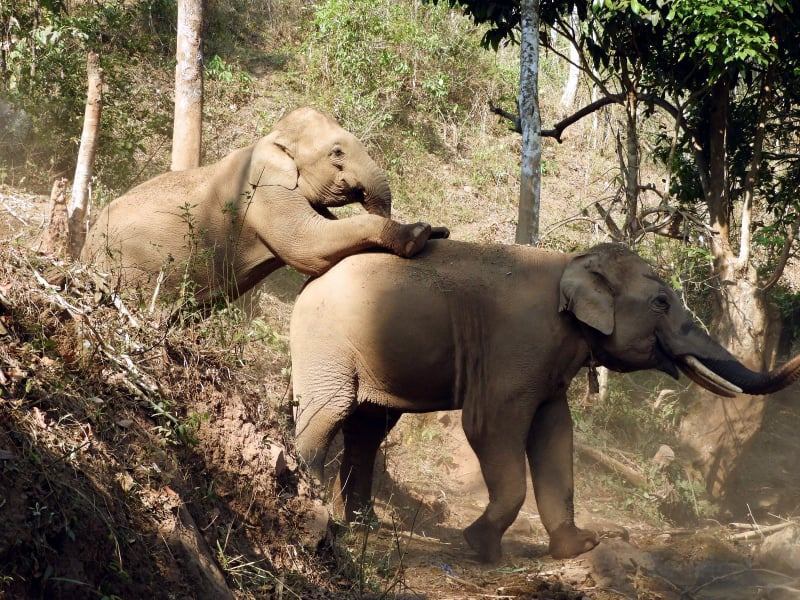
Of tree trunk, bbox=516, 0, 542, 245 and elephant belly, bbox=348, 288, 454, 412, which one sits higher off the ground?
tree trunk, bbox=516, 0, 542, 245

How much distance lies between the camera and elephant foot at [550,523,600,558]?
7699 millimetres

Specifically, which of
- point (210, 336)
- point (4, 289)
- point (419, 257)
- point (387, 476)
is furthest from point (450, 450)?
point (4, 289)

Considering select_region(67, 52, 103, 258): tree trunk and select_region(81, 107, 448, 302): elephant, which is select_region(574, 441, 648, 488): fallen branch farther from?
select_region(67, 52, 103, 258): tree trunk

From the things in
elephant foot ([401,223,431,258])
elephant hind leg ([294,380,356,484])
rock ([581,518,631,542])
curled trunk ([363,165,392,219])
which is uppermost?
curled trunk ([363,165,392,219])

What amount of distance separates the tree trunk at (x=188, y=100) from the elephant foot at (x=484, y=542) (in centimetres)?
462

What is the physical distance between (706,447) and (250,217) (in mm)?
5846

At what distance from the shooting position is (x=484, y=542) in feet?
25.4

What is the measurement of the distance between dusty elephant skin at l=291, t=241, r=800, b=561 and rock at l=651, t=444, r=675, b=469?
10.1 ft

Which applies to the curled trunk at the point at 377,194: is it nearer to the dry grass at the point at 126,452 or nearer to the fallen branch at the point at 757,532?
the dry grass at the point at 126,452

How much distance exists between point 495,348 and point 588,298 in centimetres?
79

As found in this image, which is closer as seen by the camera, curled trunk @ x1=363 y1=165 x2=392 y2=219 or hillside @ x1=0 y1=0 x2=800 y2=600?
hillside @ x1=0 y1=0 x2=800 y2=600

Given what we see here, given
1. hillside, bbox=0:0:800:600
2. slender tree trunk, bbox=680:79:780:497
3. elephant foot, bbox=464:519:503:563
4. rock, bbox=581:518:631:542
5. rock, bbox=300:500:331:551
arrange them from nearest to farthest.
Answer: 1. hillside, bbox=0:0:800:600
2. rock, bbox=300:500:331:551
3. elephant foot, bbox=464:519:503:563
4. rock, bbox=581:518:631:542
5. slender tree trunk, bbox=680:79:780:497

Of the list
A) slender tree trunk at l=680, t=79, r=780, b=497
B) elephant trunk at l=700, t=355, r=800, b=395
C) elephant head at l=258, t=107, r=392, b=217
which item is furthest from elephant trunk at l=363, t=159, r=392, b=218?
slender tree trunk at l=680, t=79, r=780, b=497

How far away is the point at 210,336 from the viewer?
554 cm
